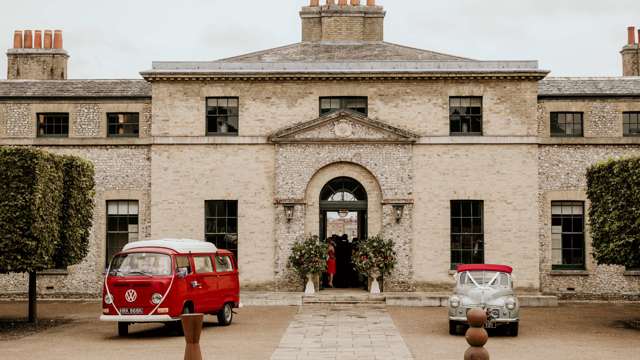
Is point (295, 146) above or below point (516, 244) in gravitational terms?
above

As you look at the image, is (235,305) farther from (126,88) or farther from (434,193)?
(126,88)

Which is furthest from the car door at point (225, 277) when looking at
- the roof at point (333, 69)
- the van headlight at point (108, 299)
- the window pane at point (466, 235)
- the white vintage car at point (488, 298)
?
the window pane at point (466, 235)

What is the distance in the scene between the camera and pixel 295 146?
26.0m

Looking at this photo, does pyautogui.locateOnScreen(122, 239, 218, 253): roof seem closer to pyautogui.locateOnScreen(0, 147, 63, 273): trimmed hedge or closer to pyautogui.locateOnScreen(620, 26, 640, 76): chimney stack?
pyautogui.locateOnScreen(0, 147, 63, 273): trimmed hedge

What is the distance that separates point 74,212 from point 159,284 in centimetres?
556

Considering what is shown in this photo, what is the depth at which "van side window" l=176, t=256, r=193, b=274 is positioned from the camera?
17.5m

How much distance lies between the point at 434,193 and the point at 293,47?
7779 mm

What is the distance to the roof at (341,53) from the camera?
1096 inches

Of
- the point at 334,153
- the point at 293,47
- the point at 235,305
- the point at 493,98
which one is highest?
the point at 293,47

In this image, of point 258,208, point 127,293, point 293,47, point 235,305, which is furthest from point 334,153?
point 127,293

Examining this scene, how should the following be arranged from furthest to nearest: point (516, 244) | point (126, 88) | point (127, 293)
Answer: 1. point (126, 88)
2. point (516, 244)
3. point (127, 293)

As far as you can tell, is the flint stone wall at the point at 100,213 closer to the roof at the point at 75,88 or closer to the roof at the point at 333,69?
the roof at the point at 75,88

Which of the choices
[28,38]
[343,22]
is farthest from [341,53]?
[28,38]

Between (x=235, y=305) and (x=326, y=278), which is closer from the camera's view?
(x=235, y=305)
